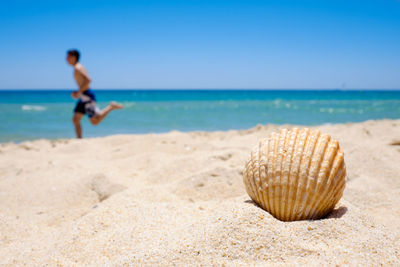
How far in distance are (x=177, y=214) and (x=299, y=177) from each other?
0.97 meters

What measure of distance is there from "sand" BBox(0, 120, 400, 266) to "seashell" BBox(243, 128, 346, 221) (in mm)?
81

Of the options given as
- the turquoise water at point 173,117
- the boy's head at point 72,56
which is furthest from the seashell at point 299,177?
the turquoise water at point 173,117

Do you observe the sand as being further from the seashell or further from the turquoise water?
the turquoise water

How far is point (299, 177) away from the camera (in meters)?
1.67

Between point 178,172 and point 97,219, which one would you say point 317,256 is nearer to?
point 97,219

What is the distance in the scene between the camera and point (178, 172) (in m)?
3.19

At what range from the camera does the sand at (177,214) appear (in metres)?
1.52

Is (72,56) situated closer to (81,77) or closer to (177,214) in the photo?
(81,77)

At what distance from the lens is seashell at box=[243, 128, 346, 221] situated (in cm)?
167

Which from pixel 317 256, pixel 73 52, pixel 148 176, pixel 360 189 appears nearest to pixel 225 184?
pixel 148 176

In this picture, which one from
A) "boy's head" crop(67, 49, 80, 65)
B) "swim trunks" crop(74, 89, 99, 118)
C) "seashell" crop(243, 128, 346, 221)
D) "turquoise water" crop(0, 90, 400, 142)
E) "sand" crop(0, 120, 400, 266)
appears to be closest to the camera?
"sand" crop(0, 120, 400, 266)

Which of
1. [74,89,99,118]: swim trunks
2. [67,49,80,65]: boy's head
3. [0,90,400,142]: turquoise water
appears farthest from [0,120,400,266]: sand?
[0,90,400,142]: turquoise water

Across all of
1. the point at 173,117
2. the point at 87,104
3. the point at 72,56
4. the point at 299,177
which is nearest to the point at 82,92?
the point at 87,104

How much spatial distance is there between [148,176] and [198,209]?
105 cm
